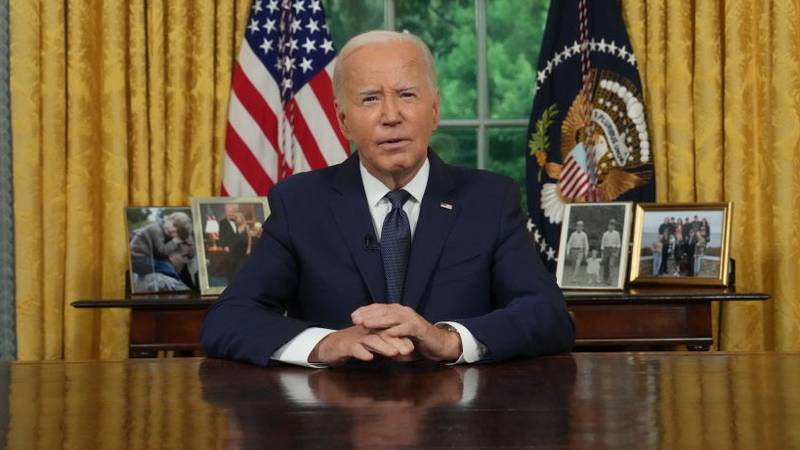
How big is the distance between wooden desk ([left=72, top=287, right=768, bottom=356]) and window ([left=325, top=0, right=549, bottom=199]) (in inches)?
47.7

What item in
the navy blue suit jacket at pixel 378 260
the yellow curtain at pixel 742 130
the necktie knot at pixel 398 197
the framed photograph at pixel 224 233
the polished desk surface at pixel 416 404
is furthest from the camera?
the yellow curtain at pixel 742 130

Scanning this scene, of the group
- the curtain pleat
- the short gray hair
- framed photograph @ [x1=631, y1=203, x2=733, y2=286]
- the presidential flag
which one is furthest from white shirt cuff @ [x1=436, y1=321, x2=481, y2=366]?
the curtain pleat

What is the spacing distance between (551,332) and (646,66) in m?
2.51

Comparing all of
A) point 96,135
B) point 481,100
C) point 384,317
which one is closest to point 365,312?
point 384,317

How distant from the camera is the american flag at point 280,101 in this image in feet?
15.3

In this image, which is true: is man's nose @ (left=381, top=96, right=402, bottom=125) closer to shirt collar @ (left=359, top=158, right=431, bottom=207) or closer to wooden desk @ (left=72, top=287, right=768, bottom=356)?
shirt collar @ (left=359, top=158, right=431, bottom=207)

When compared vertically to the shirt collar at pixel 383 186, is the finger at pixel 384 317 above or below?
below

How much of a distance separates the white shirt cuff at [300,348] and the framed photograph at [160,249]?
2.08 meters

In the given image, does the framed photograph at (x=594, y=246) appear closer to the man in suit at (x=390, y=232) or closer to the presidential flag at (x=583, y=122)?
the presidential flag at (x=583, y=122)

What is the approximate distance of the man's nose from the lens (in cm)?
269

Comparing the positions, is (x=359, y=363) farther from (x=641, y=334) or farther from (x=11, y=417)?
(x=641, y=334)

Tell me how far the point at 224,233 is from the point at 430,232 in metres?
1.79

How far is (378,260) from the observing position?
2.64 m

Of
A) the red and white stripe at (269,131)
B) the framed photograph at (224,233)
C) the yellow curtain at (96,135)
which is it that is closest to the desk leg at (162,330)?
the framed photograph at (224,233)
